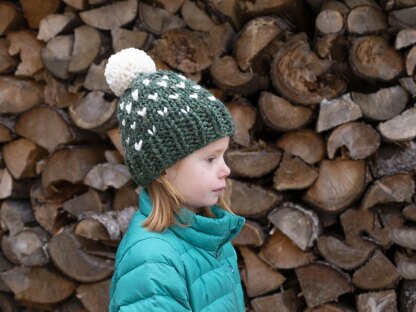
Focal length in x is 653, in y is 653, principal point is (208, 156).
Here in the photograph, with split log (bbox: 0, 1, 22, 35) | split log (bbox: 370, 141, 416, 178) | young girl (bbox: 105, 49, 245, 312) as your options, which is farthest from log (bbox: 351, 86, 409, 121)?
split log (bbox: 0, 1, 22, 35)

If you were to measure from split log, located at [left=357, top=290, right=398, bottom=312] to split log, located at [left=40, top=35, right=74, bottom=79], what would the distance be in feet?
4.23

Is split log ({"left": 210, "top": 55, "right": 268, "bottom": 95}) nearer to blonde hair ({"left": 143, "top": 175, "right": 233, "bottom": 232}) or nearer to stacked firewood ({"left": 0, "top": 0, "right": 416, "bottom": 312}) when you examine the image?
stacked firewood ({"left": 0, "top": 0, "right": 416, "bottom": 312})

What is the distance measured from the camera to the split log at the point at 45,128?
2.38m

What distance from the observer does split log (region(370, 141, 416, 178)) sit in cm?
208

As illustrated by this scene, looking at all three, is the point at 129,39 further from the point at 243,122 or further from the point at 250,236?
the point at 250,236

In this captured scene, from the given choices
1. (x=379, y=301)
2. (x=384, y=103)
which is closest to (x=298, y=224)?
(x=379, y=301)

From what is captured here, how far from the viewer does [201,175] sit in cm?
129

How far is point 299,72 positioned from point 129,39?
1.97ft

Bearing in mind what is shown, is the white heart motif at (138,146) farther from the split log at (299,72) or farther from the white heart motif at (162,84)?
the split log at (299,72)

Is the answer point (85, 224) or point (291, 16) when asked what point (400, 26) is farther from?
point (85, 224)

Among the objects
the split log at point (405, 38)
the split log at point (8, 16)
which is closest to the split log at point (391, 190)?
the split log at point (405, 38)

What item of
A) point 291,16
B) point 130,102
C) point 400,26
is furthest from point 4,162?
point 400,26

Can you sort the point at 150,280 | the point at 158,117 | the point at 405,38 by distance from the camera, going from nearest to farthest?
the point at 150,280 < the point at 158,117 < the point at 405,38

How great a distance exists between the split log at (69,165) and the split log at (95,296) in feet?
1.27
